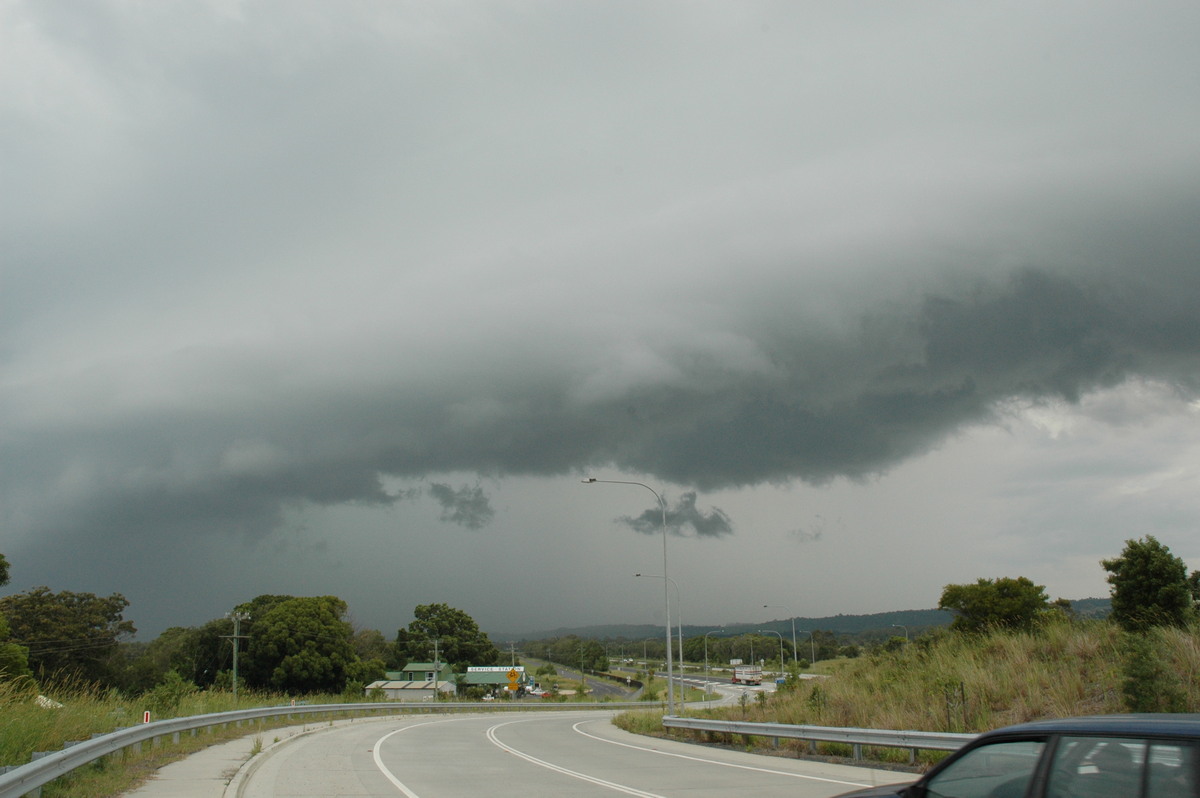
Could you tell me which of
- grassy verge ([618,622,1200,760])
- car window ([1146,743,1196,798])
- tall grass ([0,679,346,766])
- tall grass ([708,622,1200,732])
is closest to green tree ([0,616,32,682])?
tall grass ([0,679,346,766])

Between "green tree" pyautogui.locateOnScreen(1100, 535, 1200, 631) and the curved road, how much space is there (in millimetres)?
11500

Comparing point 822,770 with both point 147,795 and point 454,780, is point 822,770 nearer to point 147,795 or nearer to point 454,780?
point 454,780

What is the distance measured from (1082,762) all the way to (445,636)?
362 ft

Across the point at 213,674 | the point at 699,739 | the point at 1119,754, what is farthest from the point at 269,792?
the point at 213,674

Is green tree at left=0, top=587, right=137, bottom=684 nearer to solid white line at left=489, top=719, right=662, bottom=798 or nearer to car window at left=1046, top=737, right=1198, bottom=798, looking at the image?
solid white line at left=489, top=719, right=662, bottom=798

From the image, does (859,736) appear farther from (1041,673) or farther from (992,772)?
(992,772)

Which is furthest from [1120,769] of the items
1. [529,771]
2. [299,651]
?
[299,651]

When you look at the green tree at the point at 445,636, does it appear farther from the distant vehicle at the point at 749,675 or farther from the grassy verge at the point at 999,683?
the grassy verge at the point at 999,683

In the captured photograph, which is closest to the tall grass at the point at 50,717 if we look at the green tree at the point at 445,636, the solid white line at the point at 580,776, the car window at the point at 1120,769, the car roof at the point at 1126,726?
the solid white line at the point at 580,776

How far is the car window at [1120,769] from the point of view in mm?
4211

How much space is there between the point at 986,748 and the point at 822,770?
42.4ft

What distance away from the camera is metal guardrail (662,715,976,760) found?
14937 millimetres

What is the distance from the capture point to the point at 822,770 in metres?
16.7

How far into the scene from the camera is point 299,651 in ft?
238
